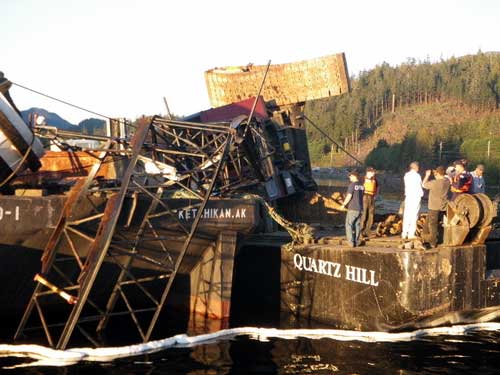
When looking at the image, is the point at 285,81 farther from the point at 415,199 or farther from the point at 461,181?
the point at 415,199

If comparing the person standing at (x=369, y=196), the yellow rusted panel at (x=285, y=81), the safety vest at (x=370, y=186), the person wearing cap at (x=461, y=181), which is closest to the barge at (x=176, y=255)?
the person standing at (x=369, y=196)

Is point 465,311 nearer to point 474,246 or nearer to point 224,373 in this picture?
point 474,246

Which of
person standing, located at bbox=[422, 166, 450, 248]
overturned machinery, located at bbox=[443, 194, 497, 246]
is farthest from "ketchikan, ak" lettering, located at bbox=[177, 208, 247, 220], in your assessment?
overturned machinery, located at bbox=[443, 194, 497, 246]

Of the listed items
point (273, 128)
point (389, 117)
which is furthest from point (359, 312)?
point (389, 117)

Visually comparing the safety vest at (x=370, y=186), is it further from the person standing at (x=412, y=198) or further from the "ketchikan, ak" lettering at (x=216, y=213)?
the "ketchikan, ak" lettering at (x=216, y=213)

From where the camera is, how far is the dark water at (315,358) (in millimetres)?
12953

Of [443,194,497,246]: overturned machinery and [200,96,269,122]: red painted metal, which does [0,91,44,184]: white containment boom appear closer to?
[443,194,497,246]: overturned machinery

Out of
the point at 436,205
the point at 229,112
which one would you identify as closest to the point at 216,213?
the point at 436,205

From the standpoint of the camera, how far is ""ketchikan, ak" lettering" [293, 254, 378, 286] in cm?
1547

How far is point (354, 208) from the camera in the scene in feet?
52.5

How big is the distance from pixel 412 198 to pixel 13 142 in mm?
8569

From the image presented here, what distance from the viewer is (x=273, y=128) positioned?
24.8 metres

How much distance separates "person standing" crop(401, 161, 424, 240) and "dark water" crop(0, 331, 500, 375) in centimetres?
246

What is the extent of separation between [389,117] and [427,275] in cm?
10784
